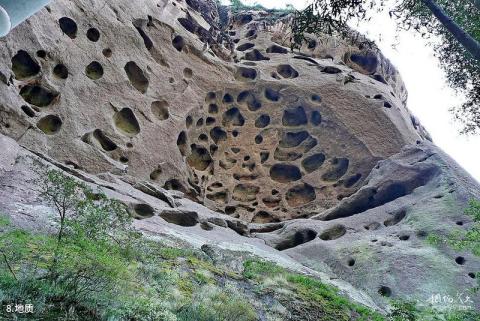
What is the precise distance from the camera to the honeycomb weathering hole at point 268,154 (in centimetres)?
1938

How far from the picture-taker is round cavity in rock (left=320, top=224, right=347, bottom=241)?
15.7 m

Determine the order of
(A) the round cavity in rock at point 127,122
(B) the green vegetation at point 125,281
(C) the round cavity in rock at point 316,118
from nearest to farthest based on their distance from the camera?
1. (B) the green vegetation at point 125,281
2. (A) the round cavity in rock at point 127,122
3. (C) the round cavity in rock at point 316,118

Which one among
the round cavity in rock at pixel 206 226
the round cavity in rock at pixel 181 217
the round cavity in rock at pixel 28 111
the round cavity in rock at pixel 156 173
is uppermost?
the round cavity in rock at pixel 28 111

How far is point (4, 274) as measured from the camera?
4980mm

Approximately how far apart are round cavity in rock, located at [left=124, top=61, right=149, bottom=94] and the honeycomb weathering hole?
2172 millimetres

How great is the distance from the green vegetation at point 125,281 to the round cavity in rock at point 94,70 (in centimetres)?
→ 784

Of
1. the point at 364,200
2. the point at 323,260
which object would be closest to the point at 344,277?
the point at 323,260

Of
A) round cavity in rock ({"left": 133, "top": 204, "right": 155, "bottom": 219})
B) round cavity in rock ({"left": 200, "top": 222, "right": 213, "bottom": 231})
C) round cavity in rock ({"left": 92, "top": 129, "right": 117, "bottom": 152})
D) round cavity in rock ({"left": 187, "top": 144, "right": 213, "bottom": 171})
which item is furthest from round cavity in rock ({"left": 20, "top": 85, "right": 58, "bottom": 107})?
round cavity in rock ({"left": 187, "top": 144, "right": 213, "bottom": 171})

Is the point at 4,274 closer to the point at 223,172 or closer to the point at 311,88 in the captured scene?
the point at 223,172

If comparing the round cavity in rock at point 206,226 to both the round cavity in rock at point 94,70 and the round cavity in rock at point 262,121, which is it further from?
the round cavity in rock at point 262,121

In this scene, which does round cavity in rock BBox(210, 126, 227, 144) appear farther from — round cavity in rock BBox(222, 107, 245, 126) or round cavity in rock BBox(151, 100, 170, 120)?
round cavity in rock BBox(151, 100, 170, 120)

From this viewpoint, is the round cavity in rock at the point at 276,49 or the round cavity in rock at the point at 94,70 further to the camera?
the round cavity in rock at the point at 276,49

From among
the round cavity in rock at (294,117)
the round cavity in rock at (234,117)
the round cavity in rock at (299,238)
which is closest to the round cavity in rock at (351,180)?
the round cavity in rock at (294,117)

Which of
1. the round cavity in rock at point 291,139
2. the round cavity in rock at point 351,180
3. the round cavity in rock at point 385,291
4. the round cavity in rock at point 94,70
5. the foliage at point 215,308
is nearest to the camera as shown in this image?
the foliage at point 215,308
